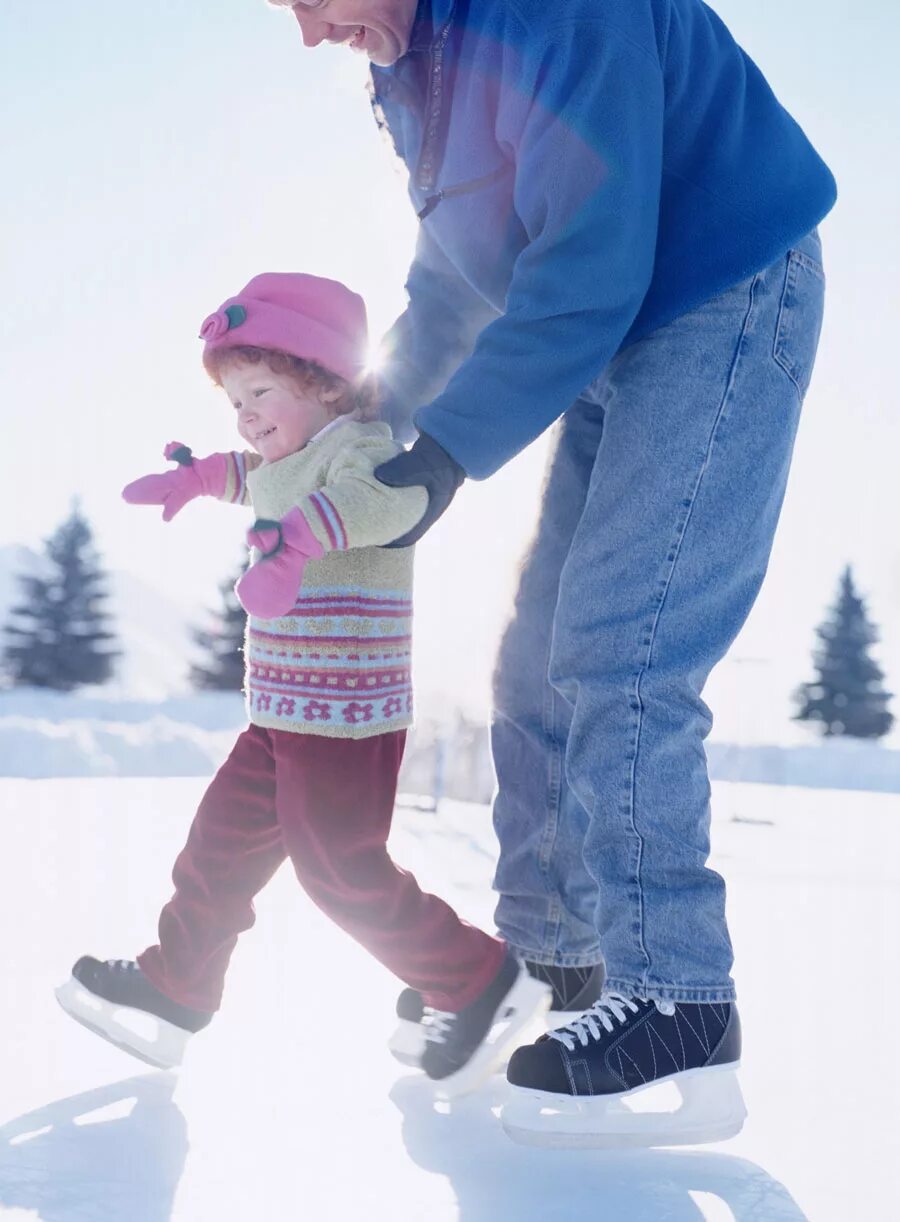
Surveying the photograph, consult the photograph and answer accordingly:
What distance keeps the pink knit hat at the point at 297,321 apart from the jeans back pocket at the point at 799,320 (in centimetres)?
56

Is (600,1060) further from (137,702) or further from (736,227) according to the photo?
(137,702)

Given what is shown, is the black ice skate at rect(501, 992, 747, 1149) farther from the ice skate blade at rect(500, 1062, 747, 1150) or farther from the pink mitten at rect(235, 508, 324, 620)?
the pink mitten at rect(235, 508, 324, 620)

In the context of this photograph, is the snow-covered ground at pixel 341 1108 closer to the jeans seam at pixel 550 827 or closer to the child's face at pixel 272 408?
the jeans seam at pixel 550 827

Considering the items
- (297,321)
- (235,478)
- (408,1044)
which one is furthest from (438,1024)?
(297,321)

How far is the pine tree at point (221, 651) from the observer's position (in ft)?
68.6

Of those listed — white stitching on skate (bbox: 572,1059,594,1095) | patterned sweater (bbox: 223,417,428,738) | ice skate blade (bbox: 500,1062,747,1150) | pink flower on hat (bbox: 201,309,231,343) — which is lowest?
ice skate blade (bbox: 500,1062,747,1150)

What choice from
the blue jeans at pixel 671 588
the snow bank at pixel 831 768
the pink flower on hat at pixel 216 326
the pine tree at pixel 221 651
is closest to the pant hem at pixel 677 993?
the blue jeans at pixel 671 588

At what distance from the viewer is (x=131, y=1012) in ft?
4.58

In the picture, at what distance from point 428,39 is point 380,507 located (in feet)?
Answer: 2.14

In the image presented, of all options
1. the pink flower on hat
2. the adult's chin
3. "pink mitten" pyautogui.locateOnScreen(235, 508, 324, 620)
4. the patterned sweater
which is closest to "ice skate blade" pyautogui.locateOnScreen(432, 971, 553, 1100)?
the patterned sweater

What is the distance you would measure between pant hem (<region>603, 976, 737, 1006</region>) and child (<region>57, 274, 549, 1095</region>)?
25cm

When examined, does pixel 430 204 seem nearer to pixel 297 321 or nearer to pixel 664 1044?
pixel 297 321

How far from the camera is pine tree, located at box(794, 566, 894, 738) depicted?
69.1 ft

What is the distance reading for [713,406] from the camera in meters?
1.25
